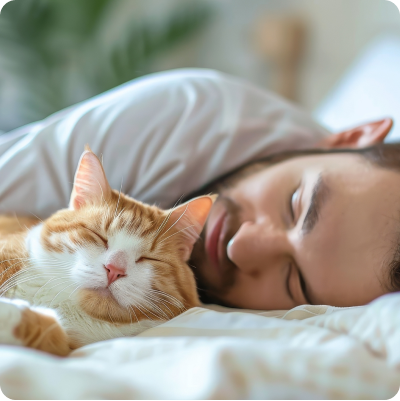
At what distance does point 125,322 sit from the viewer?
2.39ft

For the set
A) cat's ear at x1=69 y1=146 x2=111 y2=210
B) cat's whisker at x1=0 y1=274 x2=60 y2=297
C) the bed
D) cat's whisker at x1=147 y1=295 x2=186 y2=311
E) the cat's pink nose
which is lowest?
cat's whisker at x1=147 y1=295 x2=186 y2=311

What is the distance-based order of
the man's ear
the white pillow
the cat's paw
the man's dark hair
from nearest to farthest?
the cat's paw
the man's dark hair
the man's ear
the white pillow

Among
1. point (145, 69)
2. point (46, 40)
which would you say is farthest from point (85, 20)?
point (145, 69)

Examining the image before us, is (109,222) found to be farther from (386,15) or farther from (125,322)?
(386,15)

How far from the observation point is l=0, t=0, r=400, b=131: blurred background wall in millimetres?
2389

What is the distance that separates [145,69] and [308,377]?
2.53m

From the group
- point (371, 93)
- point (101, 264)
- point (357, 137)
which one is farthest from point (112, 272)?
point (371, 93)

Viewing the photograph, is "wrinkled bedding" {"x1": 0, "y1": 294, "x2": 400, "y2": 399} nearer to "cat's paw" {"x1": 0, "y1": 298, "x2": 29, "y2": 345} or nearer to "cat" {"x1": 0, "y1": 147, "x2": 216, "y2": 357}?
"cat's paw" {"x1": 0, "y1": 298, "x2": 29, "y2": 345}

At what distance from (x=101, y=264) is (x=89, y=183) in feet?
0.63

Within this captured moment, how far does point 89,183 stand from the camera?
0.81 metres

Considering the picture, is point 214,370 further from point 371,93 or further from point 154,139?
point 371,93

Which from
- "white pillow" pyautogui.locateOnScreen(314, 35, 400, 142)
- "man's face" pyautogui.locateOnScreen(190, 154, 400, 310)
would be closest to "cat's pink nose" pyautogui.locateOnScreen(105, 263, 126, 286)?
"man's face" pyautogui.locateOnScreen(190, 154, 400, 310)

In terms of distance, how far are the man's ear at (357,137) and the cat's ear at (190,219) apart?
68cm

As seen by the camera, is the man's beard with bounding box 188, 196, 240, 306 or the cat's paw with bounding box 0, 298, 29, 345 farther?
the man's beard with bounding box 188, 196, 240, 306
